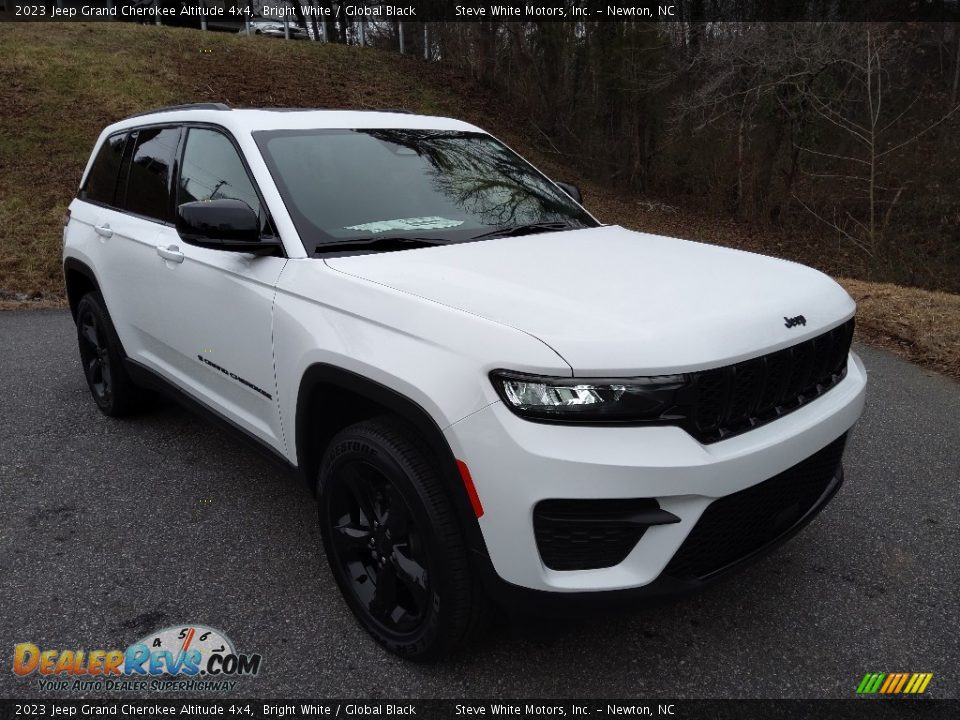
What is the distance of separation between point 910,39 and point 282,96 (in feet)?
46.1

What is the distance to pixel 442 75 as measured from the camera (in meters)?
21.6

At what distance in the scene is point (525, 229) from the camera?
315cm

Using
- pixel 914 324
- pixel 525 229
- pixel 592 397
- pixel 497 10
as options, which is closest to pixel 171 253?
pixel 525 229

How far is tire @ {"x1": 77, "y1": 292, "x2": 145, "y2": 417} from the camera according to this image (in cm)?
427

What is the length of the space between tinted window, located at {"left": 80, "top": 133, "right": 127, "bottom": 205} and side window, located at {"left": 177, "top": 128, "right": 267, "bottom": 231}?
102 centimetres

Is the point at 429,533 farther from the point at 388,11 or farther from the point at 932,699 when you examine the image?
the point at 388,11

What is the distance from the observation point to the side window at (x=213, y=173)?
9.90 feet

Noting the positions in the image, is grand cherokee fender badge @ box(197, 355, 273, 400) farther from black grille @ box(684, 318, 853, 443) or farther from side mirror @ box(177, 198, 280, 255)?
black grille @ box(684, 318, 853, 443)

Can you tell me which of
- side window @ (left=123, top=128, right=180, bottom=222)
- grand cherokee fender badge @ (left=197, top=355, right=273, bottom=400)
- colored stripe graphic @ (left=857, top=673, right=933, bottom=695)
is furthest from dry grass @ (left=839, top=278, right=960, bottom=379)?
side window @ (left=123, top=128, right=180, bottom=222)

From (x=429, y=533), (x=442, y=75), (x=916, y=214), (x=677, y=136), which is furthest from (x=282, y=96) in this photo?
(x=429, y=533)

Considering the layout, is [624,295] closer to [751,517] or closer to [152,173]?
[751,517]

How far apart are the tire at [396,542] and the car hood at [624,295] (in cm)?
50

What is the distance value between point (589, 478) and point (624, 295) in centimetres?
62

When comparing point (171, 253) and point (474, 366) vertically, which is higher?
point (171, 253)
